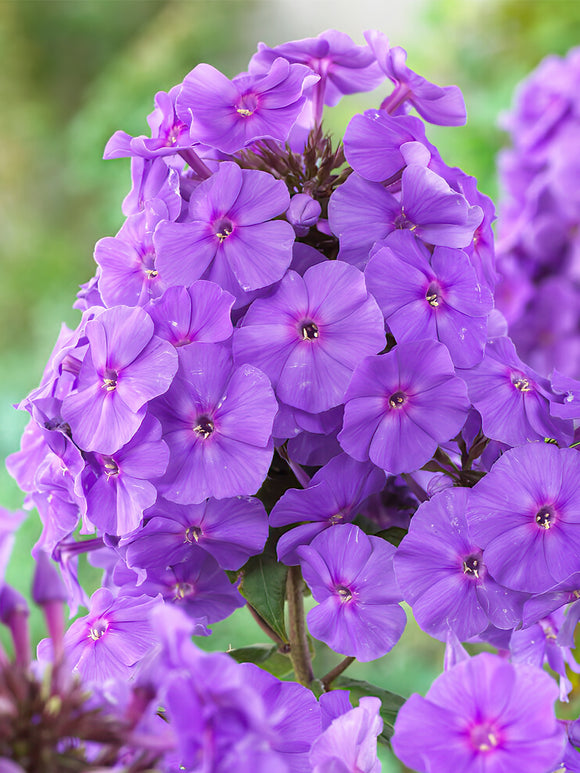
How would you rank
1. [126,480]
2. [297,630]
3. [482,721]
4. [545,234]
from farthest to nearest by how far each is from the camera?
[545,234] < [297,630] < [126,480] < [482,721]

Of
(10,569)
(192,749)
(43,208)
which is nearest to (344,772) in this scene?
(192,749)

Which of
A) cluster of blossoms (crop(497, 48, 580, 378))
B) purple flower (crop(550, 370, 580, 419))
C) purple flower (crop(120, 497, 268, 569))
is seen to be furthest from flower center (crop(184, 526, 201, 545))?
cluster of blossoms (crop(497, 48, 580, 378))

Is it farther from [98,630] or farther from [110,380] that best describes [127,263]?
[98,630]

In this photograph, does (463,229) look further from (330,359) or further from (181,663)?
(181,663)

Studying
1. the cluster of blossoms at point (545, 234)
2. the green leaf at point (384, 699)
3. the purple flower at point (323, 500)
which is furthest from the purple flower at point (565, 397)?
the cluster of blossoms at point (545, 234)

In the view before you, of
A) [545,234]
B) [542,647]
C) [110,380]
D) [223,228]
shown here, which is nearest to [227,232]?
[223,228]

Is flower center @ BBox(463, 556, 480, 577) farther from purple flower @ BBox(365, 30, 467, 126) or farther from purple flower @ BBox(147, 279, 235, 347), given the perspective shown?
purple flower @ BBox(365, 30, 467, 126)
